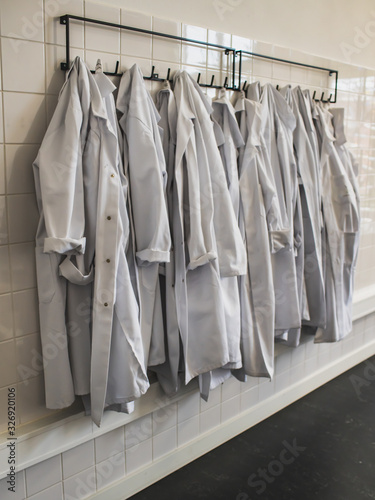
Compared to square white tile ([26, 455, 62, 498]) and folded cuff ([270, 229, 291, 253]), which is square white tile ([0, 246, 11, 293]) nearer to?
square white tile ([26, 455, 62, 498])

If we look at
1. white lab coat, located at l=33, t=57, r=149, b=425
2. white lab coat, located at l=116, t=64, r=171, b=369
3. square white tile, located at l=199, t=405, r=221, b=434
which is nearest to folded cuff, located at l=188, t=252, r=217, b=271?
white lab coat, located at l=116, t=64, r=171, b=369

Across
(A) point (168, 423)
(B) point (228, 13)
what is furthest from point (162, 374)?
(B) point (228, 13)

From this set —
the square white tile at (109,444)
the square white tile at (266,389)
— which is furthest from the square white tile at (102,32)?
the square white tile at (266,389)

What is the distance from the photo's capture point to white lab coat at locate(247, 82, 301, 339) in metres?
2.09

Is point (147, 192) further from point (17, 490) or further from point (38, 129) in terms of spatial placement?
point (17, 490)

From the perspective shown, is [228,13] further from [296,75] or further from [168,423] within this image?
[168,423]

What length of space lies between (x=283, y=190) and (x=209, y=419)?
108cm

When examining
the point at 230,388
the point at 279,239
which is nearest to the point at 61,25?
the point at 279,239

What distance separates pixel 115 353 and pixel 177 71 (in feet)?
3.40

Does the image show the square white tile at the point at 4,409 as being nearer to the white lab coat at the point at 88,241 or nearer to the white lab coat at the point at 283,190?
the white lab coat at the point at 88,241

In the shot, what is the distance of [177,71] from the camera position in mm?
1797

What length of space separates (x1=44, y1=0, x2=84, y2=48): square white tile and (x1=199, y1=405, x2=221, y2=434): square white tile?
5.22 ft

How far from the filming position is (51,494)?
1.68m

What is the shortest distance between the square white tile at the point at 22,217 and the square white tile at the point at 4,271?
1.5 inches
